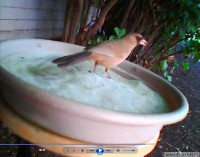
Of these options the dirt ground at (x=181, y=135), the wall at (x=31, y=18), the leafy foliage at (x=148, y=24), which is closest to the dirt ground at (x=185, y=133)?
the dirt ground at (x=181, y=135)

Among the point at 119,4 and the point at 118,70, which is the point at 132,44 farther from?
the point at 119,4

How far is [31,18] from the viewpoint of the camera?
1223mm

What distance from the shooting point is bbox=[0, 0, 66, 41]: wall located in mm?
1077

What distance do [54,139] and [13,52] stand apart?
282 mm

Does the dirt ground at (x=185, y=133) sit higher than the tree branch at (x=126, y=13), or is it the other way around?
the tree branch at (x=126, y=13)

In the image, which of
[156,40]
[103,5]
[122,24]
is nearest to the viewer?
[103,5]

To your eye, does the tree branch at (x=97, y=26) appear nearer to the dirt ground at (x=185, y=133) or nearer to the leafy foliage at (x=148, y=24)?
the leafy foliage at (x=148, y=24)

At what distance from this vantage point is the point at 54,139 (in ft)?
1.38

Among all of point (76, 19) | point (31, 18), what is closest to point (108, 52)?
point (76, 19)

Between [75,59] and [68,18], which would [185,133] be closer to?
[68,18]

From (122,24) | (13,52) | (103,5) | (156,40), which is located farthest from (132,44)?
(156,40)

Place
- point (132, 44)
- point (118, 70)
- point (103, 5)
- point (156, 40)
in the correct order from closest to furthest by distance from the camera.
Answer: point (132, 44), point (118, 70), point (103, 5), point (156, 40)

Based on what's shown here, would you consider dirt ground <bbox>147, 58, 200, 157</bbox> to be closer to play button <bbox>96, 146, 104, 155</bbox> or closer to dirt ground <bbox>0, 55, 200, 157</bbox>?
dirt ground <bbox>0, 55, 200, 157</bbox>

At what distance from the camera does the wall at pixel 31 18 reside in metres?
1.08
